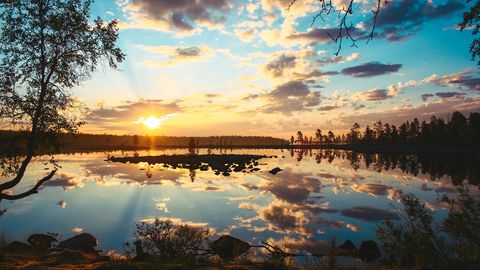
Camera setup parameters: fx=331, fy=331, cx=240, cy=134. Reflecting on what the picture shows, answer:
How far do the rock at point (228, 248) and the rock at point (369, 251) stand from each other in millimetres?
5569

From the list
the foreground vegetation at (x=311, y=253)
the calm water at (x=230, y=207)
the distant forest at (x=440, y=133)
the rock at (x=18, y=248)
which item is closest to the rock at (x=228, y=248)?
the foreground vegetation at (x=311, y=253)

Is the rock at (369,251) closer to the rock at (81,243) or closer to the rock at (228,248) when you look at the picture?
the rock at (228,248)

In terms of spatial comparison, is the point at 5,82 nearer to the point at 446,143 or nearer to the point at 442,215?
the point at 442,215

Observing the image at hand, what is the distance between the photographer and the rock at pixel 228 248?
1559 centimetres

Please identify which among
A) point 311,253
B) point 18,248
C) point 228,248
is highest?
point 311,253

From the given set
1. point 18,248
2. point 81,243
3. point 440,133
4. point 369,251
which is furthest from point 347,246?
point 440,133

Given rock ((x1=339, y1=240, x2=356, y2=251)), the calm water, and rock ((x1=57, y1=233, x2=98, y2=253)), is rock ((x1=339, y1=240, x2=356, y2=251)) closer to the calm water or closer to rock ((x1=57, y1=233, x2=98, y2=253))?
the calm water

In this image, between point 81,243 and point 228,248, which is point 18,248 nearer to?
point 81,243

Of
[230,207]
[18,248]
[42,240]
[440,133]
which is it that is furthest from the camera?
[440,133]

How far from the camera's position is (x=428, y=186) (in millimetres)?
38406

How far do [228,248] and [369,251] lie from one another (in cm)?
681

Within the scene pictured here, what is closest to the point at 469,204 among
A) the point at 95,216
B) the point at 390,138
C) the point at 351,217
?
the point at 351,217

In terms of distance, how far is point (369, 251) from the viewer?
16.0 m

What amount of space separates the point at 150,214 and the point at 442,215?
22.1m
